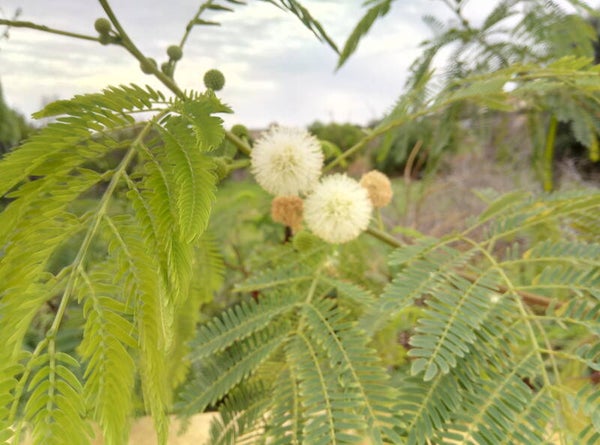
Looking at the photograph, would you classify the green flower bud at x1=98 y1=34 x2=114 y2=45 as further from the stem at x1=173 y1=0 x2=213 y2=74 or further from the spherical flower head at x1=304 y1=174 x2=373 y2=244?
the spherical flower head at x1=304 y1=174 x2=373 y2=244

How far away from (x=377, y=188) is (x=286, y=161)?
0.12 m

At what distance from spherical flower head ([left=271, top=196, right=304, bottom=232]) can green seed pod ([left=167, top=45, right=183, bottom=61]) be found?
0.13m

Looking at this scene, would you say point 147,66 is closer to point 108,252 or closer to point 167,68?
point 167,68

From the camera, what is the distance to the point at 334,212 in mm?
388

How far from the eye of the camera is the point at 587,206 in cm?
33

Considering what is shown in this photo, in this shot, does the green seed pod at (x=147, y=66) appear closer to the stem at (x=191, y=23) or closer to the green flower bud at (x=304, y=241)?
the stem at (x=191, y=23)

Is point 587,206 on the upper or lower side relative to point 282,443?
upper

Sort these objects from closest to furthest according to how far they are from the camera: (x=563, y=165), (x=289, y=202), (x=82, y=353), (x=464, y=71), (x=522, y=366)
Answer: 1. (x=82, y=353)
2. (x=522, y=366)
3. (x=289, y=202)
4. (x=464, y=71)
5. (x=563, y=165)

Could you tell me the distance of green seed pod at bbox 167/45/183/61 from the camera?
324 millimetres

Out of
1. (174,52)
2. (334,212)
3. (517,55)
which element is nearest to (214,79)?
(174,52)

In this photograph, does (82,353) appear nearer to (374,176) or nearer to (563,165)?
(374,176)

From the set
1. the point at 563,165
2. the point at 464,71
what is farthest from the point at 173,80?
the point at 563,165

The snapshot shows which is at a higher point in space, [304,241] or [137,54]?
[137,54]

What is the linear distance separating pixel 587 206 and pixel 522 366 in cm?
12
